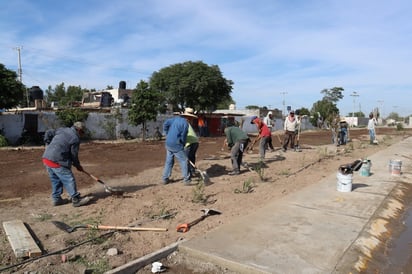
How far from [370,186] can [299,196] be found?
7.31 ft

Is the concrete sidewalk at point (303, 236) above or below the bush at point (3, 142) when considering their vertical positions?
below

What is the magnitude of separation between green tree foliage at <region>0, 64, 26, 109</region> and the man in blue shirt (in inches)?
560

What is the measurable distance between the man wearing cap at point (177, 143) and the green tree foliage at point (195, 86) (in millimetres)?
25347

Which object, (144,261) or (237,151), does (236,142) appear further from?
(144,261)

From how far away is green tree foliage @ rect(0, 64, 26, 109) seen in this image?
18109mm

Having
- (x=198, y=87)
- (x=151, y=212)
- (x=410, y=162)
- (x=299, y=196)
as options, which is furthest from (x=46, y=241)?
(x=198, y=87)

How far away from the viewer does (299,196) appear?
679 centimetres

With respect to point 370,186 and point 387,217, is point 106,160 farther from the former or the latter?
point 387,217

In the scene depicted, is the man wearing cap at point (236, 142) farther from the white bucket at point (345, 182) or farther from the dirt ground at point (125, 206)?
the white bucket at point (345, 182)

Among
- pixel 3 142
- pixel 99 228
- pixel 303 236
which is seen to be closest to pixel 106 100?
pixel 3 142

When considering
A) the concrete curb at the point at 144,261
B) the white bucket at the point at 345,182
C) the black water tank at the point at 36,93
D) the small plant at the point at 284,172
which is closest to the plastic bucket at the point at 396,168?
the small plant at the point at 284,172

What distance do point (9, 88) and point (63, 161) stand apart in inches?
592

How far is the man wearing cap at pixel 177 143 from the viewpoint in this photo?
297 inches

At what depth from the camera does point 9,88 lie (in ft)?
60.2
